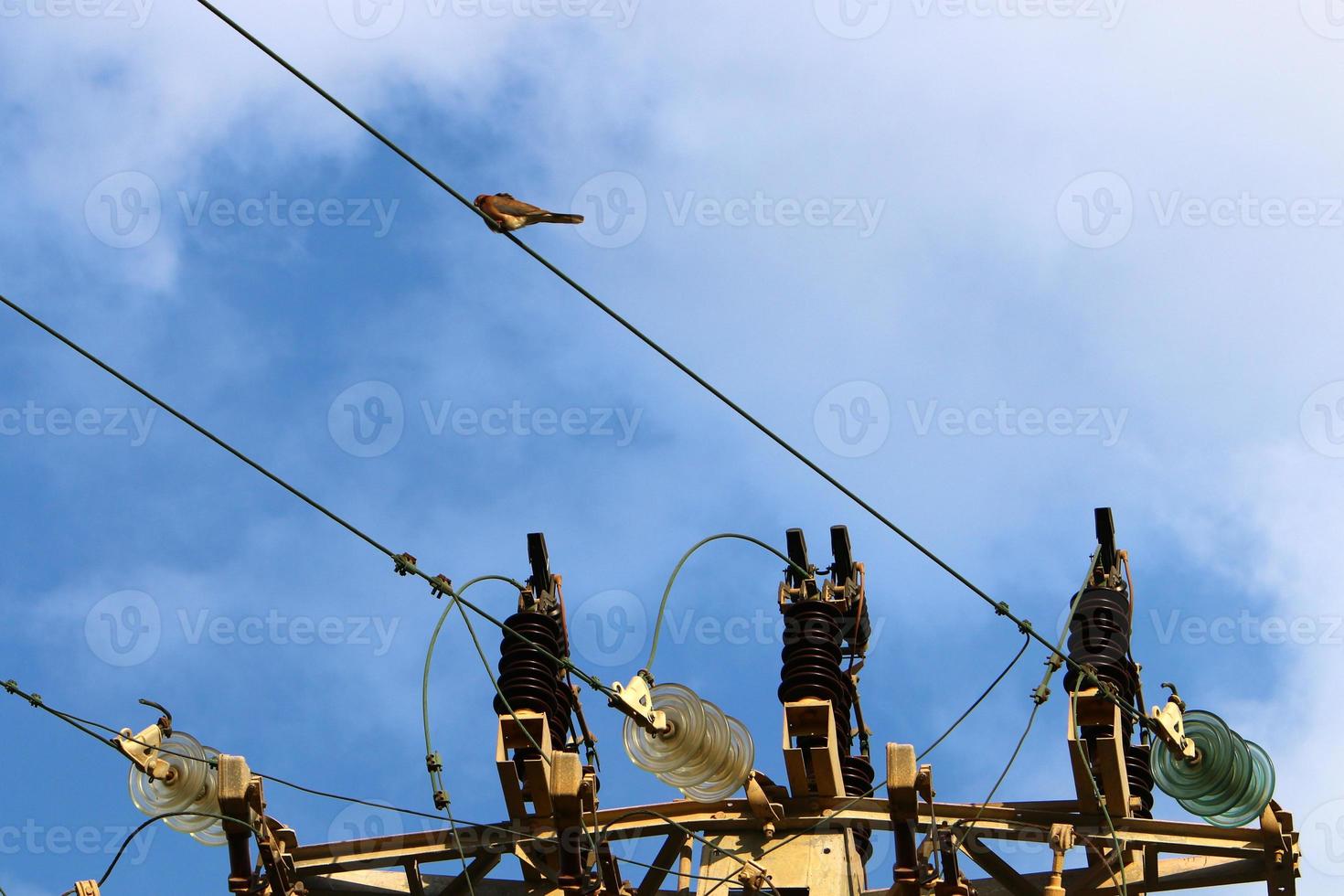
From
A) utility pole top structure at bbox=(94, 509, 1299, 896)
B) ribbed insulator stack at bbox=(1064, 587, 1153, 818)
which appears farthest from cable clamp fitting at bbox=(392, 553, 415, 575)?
ribbed insulator stack at bbox=(1064, 587, 1153, 818)

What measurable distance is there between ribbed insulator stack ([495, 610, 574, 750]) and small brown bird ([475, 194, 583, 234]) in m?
2.91

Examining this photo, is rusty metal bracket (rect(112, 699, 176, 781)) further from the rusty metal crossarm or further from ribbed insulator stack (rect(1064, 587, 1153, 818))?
ribbed insulator stack (rect(1064, 587, 1153, 818))

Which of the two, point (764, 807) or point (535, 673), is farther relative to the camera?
point (535, 673)

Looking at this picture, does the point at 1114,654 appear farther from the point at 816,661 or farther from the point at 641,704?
the point at 641,704

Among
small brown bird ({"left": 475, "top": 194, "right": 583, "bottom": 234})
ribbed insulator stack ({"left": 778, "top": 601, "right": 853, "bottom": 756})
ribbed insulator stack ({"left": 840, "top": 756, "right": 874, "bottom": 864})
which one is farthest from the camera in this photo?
ribbed insulator stack ({"left": 840, "top": 756, "right": 874, "bottom": 864})

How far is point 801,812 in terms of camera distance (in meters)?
15.3

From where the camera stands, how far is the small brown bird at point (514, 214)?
14.6 m

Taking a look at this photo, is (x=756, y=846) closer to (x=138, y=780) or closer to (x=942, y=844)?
(x=942, y=844)

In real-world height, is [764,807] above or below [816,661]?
below

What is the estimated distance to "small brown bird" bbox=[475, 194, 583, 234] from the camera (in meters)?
14.6

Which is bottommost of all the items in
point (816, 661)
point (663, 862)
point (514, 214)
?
point (663, 862)

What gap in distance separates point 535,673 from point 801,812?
212cm

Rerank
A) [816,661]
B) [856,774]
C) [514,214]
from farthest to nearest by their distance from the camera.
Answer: [856,774], [816,661], [514,214]

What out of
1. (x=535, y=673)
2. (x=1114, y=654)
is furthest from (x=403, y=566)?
(x=1114, y=654)
